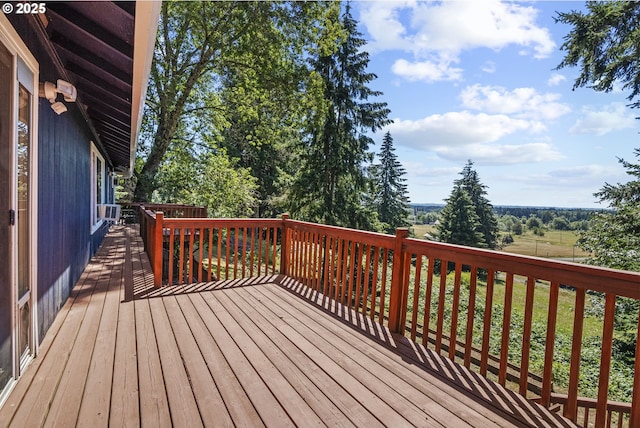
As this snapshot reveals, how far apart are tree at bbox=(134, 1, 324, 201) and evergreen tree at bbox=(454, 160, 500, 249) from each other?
22.0m

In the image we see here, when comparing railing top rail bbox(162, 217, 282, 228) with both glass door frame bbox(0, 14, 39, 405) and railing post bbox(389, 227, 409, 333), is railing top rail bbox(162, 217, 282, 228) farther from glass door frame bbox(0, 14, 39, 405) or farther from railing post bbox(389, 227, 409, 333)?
railing post bbox(389, 227, 409, 333)

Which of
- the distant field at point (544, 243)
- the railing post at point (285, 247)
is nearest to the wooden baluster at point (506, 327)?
the railing post at point (285, 247)

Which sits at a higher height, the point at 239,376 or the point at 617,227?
the point at 617,227

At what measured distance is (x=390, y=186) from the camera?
1080 inches

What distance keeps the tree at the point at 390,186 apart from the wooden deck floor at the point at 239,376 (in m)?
23.3

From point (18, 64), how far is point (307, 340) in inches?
106

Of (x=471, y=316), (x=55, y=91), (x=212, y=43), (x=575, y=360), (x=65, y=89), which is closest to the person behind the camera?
(x=575, y=360)

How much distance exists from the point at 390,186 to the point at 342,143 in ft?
50.6

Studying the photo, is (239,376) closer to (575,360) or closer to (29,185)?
(29,185)

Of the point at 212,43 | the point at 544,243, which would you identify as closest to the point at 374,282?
the point at 212,43

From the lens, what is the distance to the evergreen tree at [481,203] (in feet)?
95.7

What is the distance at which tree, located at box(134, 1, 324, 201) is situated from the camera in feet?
34.8

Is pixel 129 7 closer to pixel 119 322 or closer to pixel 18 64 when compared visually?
pixel 18 64

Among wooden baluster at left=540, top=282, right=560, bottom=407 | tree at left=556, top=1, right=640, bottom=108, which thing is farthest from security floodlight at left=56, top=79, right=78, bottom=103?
tree at left=556, top=1, right=640, bottom=108
